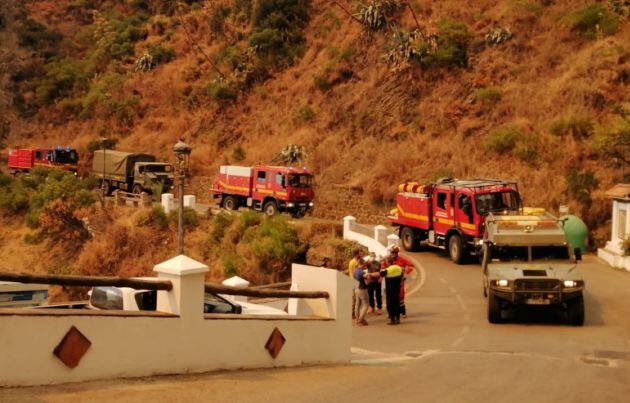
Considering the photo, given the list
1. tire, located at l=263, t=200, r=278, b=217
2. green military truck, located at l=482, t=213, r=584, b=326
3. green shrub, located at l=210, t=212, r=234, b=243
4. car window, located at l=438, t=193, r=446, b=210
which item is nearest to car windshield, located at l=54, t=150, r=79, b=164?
green shrub, located at l=210, t=212, r=234, b=243

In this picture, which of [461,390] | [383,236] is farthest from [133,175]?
[461,390]

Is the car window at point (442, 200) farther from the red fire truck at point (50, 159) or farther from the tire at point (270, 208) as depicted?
the red fire truck at point (50, 159)

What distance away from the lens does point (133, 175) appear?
46344 millimetres

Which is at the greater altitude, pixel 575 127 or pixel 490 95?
pixel 490 95

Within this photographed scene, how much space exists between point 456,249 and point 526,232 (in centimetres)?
912

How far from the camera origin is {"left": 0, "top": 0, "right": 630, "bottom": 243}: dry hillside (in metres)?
38.4

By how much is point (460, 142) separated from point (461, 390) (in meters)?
31.8

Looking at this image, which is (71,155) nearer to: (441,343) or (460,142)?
(460,142)

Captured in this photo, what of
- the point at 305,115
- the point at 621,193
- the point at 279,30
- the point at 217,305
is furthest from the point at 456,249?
the point at 279,30

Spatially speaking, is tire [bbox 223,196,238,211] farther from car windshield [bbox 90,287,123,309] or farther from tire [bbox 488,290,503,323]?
car windshield [bbox 90,287,123,309]

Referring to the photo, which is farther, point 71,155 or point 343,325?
point 71,155

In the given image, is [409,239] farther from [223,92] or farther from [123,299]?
[223,92]

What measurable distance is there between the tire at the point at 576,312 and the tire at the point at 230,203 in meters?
24.6

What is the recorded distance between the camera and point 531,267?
1764 centimetres
